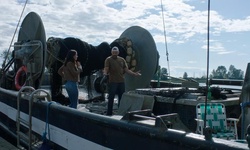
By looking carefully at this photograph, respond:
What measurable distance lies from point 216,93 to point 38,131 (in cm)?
290

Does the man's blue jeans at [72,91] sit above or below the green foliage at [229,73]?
below

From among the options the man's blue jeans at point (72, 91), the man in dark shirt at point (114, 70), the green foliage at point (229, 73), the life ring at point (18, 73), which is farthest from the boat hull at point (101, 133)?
the green foliage at point (229, 73)

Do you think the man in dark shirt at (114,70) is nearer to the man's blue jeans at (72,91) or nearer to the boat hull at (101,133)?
the man's blue jeans at (72,91)

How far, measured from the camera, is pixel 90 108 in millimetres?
6910

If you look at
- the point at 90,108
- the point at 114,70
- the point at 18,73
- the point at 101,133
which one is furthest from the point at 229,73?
the point at 101,133

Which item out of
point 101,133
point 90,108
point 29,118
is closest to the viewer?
point 101,133

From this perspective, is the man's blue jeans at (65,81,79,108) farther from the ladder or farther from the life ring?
the ladder

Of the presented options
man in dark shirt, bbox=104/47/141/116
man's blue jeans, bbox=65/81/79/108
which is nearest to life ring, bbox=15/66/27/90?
man's blue jeans, bbox=65/81/79/108

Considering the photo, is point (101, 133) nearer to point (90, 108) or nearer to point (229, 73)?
Result: point (90, 108)

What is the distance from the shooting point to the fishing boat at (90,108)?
106 inches

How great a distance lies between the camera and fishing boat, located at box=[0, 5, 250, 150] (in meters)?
2.71

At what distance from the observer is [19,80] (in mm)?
7840

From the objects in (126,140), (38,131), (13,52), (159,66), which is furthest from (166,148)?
(159,66)

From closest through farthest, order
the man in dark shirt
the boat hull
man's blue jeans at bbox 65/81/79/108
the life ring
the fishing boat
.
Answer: the boat hull < the fishing boat < man's blue jeans at bbox 65/81/79/108 < the man in dark shirt < the life ring
